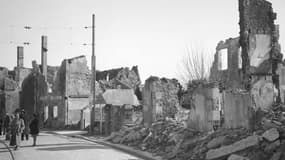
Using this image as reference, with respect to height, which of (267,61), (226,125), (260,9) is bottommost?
(226,125)

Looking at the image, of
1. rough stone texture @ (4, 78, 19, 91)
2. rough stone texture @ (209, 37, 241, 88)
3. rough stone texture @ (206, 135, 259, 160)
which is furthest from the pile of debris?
rough stone texture @ (4, 78, 19, 91)

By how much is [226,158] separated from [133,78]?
45.7 m

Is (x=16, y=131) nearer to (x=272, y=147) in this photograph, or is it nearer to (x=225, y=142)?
(x=225, y=142)

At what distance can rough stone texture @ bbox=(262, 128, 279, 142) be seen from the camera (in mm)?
9023

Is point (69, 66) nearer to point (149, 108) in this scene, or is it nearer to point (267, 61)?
point (149, 108)

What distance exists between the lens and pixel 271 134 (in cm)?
912

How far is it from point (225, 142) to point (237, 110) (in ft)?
4.23

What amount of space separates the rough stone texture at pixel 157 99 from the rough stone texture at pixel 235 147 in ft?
28.8

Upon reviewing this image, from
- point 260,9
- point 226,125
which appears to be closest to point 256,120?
point 226,125

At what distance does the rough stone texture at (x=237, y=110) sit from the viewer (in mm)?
10836

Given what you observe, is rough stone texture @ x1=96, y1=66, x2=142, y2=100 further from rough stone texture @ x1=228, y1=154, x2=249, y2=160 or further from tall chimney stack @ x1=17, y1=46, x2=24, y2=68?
rough stone texture @ x1=228, y1=154, x2=249, y2=160

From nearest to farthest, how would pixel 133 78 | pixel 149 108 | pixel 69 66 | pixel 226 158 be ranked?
pixel 226 158 → pixel 149 108 → pixel 69 66 → pixel 133 78

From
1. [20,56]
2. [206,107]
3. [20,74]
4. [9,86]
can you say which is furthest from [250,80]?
[20,56]

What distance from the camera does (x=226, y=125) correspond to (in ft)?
38.6
